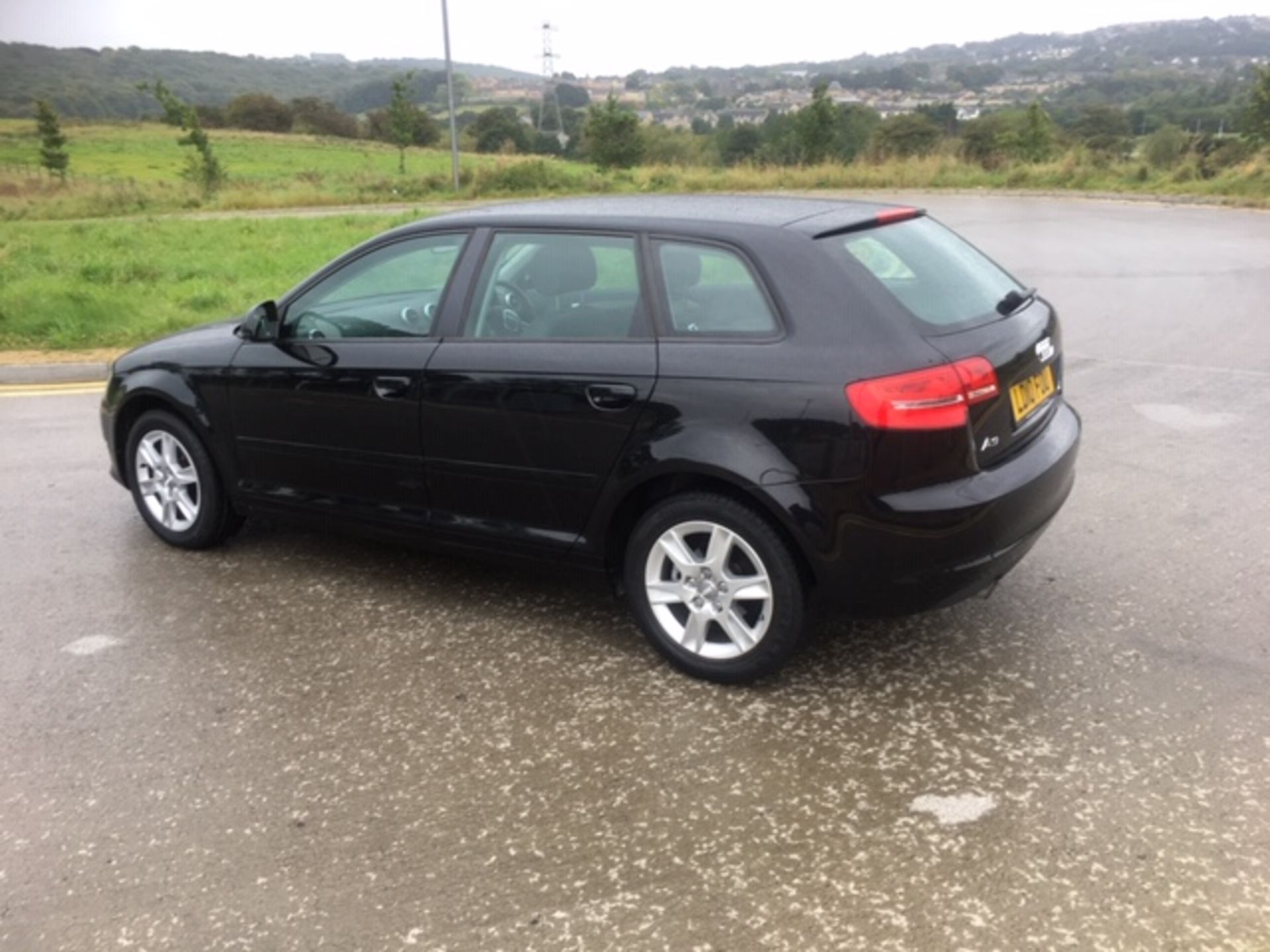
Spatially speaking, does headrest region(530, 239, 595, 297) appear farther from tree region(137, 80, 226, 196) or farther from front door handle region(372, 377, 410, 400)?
tree region(137, 80, 226, 196)

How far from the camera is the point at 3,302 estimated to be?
1265 cm

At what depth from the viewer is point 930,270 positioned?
4.34 meters

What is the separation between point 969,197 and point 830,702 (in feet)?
85.4

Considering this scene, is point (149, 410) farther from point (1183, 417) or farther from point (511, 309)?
point (1183, 417)

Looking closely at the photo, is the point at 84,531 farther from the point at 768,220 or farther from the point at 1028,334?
the point at 1028,334

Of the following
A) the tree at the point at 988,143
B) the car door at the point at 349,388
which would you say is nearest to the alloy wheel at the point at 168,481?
the car door at the point at 349,388

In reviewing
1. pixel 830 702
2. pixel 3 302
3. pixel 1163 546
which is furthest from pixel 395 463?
pixel 3 302

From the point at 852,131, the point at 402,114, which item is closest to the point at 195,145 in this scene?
the point at 402,114

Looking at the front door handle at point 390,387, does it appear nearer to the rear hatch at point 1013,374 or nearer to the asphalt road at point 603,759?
the asphalt road at point 603,759

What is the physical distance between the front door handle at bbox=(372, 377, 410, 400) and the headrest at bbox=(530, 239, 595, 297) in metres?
0.65

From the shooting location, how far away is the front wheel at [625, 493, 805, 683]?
3.98m

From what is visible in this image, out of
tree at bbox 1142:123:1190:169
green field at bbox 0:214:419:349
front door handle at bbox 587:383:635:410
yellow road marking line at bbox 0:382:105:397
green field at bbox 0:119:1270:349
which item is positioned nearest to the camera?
front door handle at bbox 587:383:635:410

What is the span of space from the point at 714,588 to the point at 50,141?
4855 cm

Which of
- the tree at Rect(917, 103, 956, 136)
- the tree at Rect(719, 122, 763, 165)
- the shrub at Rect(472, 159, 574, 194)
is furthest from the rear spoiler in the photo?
the tree at Rect(917, 103, 956, 136)
